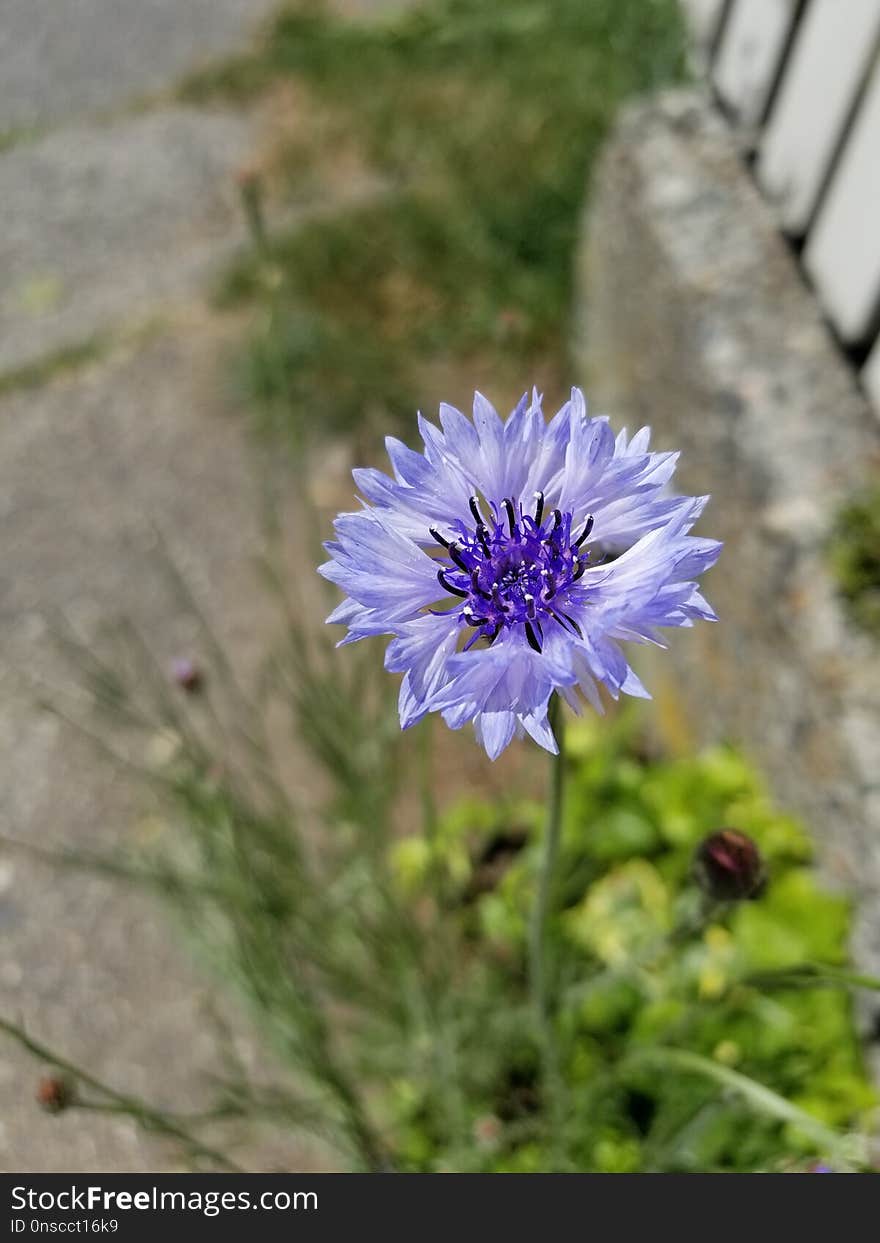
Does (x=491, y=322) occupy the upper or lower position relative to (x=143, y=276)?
lower

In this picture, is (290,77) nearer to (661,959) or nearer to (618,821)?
(618,821)

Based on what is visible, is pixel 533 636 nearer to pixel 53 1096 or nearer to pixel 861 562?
pixel 53 1096

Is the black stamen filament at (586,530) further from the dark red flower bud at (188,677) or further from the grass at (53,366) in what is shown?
the grass at (53,366)

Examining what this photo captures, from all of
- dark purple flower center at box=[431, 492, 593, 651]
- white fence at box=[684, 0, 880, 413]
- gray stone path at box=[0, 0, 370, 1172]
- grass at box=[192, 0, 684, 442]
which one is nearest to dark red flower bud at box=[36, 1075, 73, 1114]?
gray stone path at box=[0, 0, 370, 1172]

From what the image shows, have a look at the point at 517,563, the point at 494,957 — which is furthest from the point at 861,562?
the point at 494,957

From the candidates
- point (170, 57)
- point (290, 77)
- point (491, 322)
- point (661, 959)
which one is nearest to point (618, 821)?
point (661, 959)

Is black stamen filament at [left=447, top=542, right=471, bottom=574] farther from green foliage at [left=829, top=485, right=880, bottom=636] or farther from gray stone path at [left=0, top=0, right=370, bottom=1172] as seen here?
green foliage at [left=829, top=485, right=880, bottom=636]
